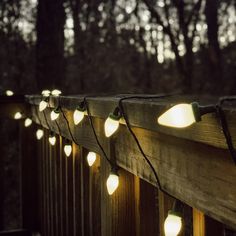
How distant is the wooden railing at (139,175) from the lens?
4.63 ft

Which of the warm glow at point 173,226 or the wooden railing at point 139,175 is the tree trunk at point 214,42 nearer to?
the wooden railing at point 139,175

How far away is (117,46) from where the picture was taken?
1928 cm

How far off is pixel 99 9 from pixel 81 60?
207 cm

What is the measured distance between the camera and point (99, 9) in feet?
57.3

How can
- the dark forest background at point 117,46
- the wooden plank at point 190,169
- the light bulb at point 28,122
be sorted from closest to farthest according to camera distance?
the wooden plank at point 190,169, the light bulb at point 28,122, the dark forest background at point 117,46

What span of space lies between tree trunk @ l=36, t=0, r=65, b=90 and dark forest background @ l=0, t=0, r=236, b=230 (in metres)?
4.06

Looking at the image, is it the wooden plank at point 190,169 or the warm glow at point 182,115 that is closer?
the warm glow at point 182,115

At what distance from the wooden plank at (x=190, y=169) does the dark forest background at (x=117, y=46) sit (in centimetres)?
1052

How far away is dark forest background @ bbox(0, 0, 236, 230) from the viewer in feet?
47.9

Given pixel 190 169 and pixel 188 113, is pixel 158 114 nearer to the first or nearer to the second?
pixel 190 169

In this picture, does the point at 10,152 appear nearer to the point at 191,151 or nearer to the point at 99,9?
the point at 99,9

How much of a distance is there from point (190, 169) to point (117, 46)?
17942 millimetres

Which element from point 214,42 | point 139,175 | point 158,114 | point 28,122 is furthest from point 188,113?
point 214,42

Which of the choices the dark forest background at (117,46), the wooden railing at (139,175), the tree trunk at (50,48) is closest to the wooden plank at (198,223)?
the wooden railing at (139,175)
